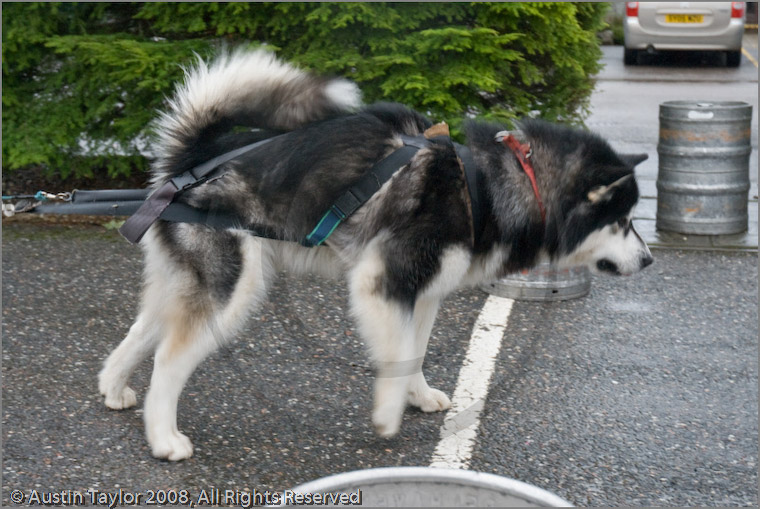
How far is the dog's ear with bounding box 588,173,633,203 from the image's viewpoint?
140 inches

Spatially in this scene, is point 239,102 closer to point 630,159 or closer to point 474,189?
point 474,189

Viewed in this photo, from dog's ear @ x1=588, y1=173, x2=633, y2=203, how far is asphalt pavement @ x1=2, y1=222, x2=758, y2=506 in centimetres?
101

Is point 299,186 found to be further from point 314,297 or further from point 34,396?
point 314,297

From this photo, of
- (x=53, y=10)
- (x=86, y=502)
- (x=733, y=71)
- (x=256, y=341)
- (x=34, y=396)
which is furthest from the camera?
(x=733, y=71)

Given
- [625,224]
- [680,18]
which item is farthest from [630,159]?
[680,18]

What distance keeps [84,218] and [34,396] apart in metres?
3.25

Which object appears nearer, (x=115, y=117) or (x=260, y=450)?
(x=260, y=450)

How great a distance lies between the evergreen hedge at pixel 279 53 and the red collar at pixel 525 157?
A: 2767 millimetres

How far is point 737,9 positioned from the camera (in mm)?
15141

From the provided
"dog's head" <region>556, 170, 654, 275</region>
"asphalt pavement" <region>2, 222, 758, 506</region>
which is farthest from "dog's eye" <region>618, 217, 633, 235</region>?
"asphalt pavement" <region>2, 222, 758, 506</region>

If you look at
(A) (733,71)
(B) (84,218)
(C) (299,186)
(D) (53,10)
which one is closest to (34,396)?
(C) (299,186)

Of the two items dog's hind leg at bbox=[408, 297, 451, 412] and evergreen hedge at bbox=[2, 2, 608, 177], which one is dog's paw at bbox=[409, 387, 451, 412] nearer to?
dog's hind leg at bbox=[408, 297, 451, 412]

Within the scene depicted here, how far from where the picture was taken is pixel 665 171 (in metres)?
6.70

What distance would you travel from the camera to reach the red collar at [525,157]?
11.6 feet
